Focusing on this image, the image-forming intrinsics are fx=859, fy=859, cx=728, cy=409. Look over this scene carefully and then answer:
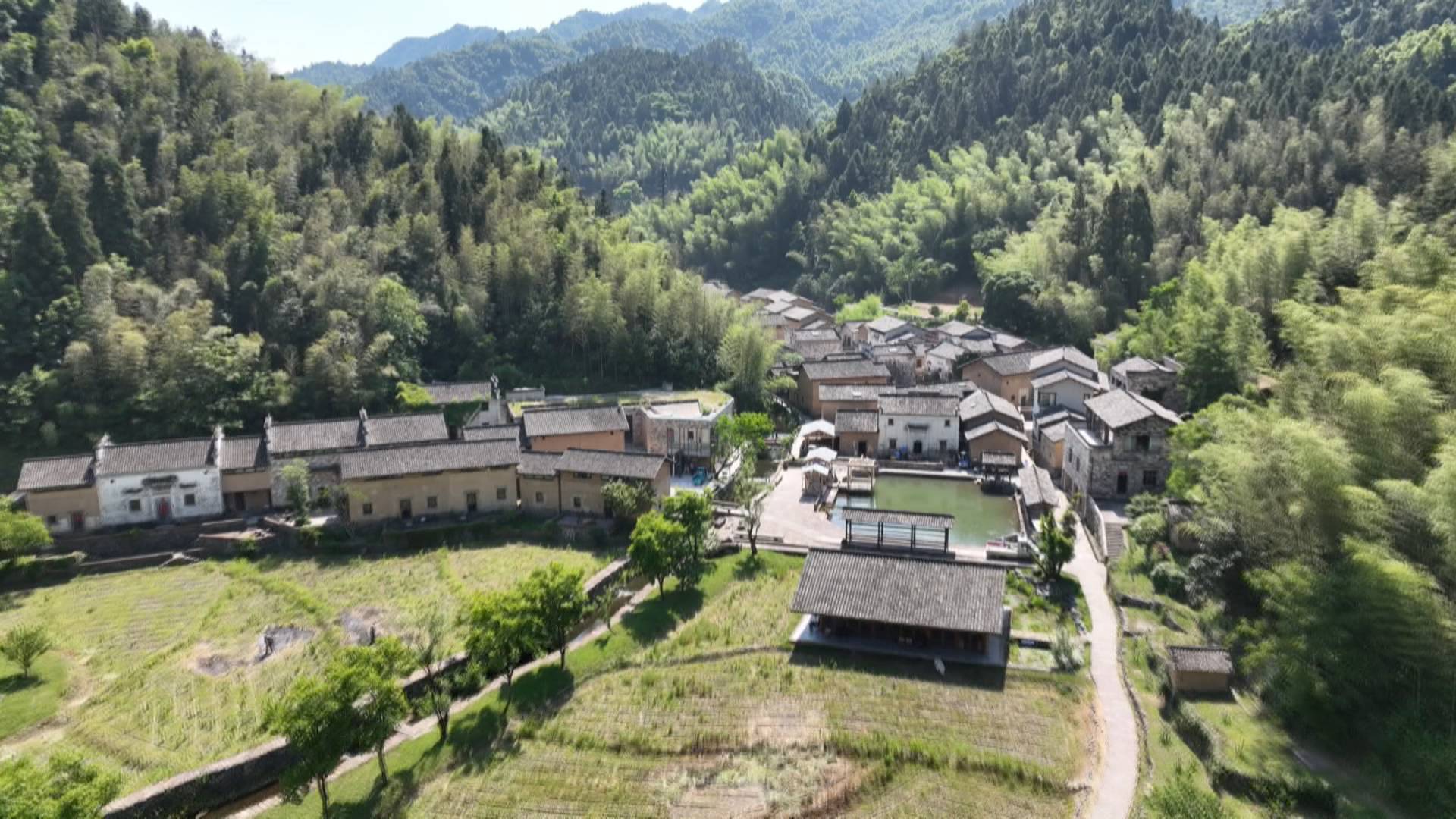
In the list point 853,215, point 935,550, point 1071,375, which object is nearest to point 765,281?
point 853,215

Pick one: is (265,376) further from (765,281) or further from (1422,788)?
(765,281)

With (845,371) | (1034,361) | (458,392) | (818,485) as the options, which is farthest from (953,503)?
→ (458,392)

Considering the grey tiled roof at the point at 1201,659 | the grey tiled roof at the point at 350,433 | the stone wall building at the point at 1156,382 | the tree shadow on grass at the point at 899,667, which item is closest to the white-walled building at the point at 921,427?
Result: the stone wall building at the point at 1156,382

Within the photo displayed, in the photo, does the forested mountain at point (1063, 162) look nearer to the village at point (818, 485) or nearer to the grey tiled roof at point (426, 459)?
the village at point (818, 485)

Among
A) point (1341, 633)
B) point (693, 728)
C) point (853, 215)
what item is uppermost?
point (853, 215)

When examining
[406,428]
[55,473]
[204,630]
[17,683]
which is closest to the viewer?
[17,683]

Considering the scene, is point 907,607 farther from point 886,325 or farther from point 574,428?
point 886,325
